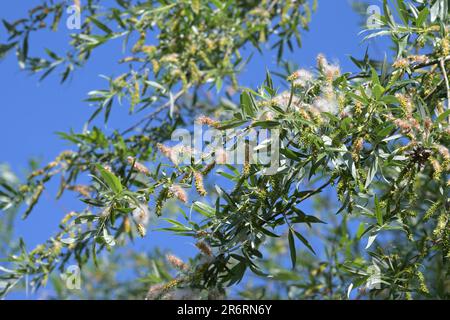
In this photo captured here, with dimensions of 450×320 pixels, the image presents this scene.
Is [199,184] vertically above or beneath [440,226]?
above

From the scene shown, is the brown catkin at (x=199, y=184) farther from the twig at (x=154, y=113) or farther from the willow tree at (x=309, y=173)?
the twig at (x=154, y=113)

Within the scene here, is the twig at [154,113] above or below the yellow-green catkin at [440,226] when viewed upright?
above

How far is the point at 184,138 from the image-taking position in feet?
7.67

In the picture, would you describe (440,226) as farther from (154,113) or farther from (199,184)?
(154,113)

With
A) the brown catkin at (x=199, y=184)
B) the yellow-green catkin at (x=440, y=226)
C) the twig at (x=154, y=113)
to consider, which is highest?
the twig at (x=154, y=113)

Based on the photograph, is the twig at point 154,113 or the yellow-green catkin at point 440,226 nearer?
the yellow-green catkin at point 440,226

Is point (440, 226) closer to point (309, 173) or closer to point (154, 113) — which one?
point (309, 173)

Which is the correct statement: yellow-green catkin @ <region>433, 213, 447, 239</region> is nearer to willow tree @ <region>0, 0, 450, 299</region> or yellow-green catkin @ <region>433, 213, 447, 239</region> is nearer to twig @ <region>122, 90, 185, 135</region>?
willow tree @ <region>0, 0, 450, 299</region>

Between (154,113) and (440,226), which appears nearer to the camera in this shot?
(440,226)

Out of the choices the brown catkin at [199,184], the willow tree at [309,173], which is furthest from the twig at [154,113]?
the brown catkin at [199,184]

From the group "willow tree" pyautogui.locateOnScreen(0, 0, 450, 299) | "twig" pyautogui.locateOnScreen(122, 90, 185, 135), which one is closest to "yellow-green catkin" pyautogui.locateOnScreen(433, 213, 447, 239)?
"willow tree" pyautogui.locateOnScreen(0, 0, 450, 299)

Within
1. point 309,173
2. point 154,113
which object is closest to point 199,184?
point 309,173

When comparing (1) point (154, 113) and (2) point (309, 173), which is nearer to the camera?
(2) point (309, 173)
